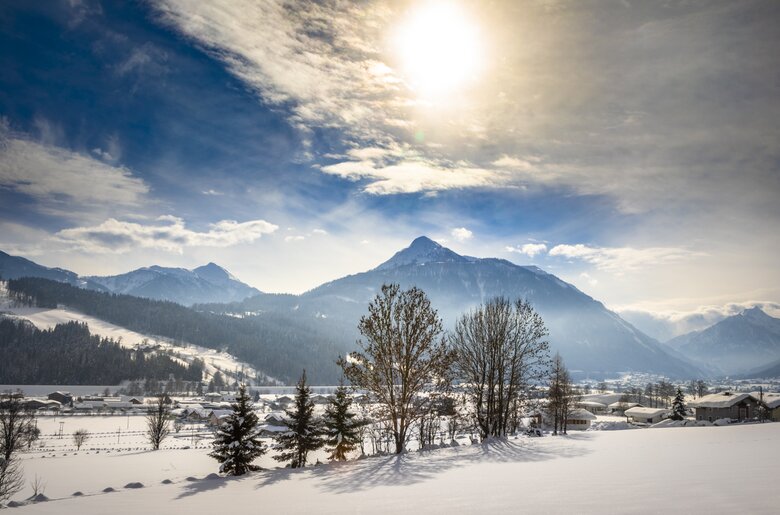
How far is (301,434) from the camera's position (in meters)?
33.2

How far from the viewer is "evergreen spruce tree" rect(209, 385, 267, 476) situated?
24688mm

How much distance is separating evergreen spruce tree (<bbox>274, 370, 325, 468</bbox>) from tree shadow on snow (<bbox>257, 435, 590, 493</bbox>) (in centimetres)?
1532

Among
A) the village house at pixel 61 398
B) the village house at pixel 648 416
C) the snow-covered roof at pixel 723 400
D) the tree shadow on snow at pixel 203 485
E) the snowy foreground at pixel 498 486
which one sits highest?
the snowy foreground at pixel 498 486

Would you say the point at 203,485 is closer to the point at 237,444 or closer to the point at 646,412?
the point at 237,444

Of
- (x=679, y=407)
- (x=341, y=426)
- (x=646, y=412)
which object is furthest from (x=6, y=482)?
(x=646, y=412)

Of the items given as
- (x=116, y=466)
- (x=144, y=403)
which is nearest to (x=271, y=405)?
(x=144, y=403)

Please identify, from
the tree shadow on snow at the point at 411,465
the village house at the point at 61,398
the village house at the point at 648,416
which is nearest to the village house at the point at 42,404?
the village house at the point at 61,398

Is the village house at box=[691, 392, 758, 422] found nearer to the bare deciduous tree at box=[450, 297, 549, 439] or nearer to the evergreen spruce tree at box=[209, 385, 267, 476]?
the bare deciduous tree at box=[450, 297, 549, 439]

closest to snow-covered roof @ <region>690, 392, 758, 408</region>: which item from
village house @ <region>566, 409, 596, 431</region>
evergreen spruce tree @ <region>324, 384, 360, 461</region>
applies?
village house @ <region>566, 409, 596, 431</region>

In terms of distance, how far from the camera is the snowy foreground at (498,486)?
848 cm

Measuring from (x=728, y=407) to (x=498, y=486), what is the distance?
80.4 m

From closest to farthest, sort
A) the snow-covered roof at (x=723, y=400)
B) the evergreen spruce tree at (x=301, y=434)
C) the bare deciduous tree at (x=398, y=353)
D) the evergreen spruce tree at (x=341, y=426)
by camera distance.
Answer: the bare deciduous tree at (x=398, y=353), the evergreen spruce tree at (x=341, y=426), the evergreen spruce tree at (x=301, y=434), the snow-covered roof at (x=723, y=400)

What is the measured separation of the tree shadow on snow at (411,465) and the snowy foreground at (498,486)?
47 millimetres

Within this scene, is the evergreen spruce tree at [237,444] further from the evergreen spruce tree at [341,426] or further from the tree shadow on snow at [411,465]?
the tree shadow on snow at [411,465]
